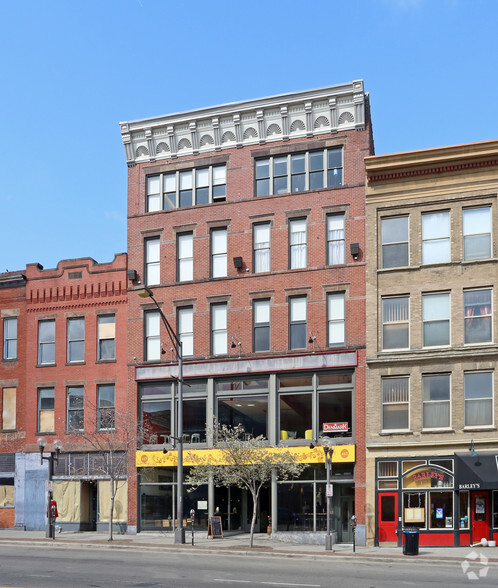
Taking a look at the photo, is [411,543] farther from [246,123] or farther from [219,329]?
[246,123]

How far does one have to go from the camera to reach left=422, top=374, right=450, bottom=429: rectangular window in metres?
38.2

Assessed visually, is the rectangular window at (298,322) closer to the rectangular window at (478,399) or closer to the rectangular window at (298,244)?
the rectangular window at (298,244)

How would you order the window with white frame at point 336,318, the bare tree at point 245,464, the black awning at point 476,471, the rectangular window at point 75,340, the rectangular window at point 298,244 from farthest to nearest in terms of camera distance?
the rectangular window at point 75,340, the rectangular window at point 298,244, the window with white frame at point 336,318, the bare tree at point 245,464, the black awning at point 476,471

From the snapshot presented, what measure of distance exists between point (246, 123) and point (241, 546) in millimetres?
19927

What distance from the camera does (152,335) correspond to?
145 ft

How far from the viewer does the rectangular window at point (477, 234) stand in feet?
127

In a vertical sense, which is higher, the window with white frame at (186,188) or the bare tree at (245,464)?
the window with white frame at (186,188)

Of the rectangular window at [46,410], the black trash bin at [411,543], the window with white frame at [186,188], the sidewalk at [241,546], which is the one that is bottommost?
the sidewalk at [241,546]

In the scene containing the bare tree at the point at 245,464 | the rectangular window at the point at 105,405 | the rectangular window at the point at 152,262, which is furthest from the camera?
the rectangular window at the point at 152,262

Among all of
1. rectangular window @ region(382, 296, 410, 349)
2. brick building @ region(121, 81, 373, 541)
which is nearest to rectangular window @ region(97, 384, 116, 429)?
brick building @ region(121, 81, 373, 541)

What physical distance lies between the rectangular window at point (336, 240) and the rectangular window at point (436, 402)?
6974mm

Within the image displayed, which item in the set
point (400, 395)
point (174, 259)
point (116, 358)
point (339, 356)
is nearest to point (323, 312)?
point (339, 356)

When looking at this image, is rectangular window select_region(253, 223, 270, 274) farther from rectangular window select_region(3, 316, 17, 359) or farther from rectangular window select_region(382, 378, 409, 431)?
rectangular window select_region(3, 316, 17, 359)

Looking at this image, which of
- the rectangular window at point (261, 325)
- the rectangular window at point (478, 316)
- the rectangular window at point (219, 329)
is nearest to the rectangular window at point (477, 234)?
the rectangular window at point (478, 316)
